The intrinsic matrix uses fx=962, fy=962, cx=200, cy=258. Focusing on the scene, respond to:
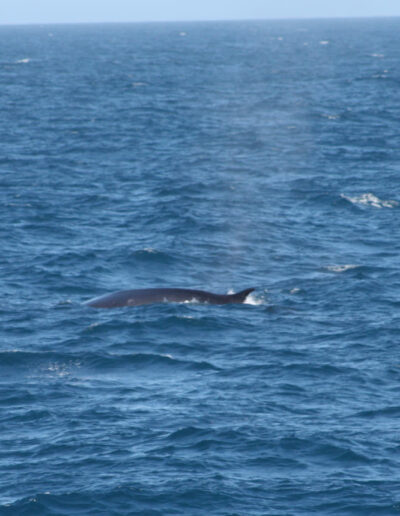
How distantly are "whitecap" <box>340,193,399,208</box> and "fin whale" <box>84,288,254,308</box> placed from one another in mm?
22030

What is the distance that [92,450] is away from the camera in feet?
92.2

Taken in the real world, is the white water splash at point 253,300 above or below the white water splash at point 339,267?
above

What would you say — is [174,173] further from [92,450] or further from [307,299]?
[92,450]

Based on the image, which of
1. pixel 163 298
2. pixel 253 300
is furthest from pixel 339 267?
pixel 163 298

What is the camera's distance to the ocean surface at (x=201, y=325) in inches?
1045

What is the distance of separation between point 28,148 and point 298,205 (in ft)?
99.7

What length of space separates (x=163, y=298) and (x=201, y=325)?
3.02m

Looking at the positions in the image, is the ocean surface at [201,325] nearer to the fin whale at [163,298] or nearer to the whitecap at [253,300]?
the whitecap at [253,300]

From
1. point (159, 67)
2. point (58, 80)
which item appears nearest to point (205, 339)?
point (58, 80)

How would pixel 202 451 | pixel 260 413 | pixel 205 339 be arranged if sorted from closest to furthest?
pixel 202 451
pixel 260 413
pixel 205 339

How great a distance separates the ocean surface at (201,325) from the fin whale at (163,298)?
0.47 meters

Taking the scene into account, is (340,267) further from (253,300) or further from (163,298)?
(163,298)

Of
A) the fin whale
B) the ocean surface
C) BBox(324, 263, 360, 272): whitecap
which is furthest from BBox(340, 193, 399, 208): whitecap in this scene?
the fin whale

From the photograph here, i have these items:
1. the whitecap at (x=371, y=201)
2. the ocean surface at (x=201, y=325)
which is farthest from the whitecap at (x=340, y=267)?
the whitecap at (x=371, y=201)
